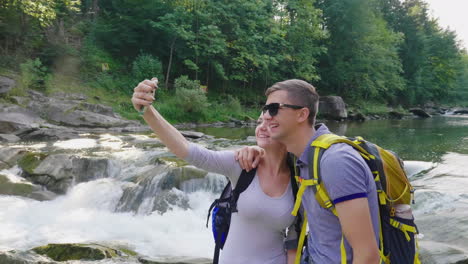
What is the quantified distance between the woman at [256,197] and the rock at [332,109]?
32.0 metres

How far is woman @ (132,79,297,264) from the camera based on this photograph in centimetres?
239

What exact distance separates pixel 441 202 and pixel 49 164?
383 inches

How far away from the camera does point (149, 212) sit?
28.8 ft

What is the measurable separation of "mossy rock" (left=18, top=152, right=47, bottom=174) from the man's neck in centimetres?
989

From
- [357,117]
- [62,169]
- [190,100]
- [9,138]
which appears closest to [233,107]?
[190,100]

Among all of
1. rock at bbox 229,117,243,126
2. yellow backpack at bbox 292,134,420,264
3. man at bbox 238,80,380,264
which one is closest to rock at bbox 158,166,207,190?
man at bbox 238,80,380,264

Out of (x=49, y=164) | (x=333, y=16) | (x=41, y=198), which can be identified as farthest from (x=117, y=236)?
(x=333, y=16)

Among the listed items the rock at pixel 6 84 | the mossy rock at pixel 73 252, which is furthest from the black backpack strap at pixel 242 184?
the rock at pixel 6 84

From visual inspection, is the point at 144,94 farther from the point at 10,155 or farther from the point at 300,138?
the point at 10,155

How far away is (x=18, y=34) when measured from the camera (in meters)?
23.3

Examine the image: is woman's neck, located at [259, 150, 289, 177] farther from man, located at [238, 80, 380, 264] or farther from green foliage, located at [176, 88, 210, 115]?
green foliage, located at [176, 88, 210, 115]

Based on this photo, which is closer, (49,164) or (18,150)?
(49,164)

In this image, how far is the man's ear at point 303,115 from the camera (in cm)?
221

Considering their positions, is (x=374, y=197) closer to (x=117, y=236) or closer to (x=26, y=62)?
(x=117, y=236)
